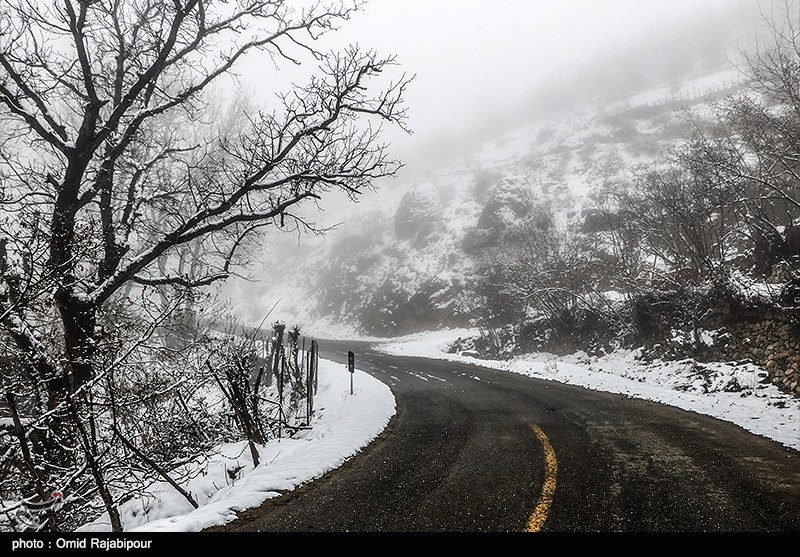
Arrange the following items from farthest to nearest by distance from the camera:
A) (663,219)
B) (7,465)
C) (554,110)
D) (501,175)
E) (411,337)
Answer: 1. (554,110)
2. (501,175)
3. (411,337)
4. (663,219)
5. (7,465)

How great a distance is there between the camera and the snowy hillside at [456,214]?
39.7 meters

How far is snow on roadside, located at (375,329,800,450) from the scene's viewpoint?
314 inches

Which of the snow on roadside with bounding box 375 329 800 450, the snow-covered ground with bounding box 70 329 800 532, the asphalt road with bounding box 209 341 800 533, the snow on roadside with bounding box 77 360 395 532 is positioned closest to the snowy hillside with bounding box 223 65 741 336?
the snow on roadside with bounding box 375 329 800 450

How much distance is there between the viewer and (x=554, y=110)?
68.7 metres

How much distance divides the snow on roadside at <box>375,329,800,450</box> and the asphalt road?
775 mm

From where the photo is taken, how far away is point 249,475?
5.97 meters

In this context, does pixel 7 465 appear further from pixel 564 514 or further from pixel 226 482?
pixel 564 514

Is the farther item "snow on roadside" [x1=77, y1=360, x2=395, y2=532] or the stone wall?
the stone wall

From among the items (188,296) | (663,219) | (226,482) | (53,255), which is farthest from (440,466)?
(663,219)

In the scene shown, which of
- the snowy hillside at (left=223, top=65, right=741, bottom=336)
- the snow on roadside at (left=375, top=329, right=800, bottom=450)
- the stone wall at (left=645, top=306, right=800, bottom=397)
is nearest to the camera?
the snow on roadside at (left=375, top=329, right=800, bottom=450)

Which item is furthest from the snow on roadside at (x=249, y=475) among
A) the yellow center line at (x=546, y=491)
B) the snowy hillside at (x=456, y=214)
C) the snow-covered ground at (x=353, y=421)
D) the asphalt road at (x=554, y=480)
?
the snowy hillside at (x=456, y=214)

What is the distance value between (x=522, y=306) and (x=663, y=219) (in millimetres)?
11044

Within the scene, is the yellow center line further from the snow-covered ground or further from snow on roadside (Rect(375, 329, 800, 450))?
snow on roadside (Rect(375, 329, 800, 450))

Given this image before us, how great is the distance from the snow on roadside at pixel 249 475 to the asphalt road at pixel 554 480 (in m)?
0.26
